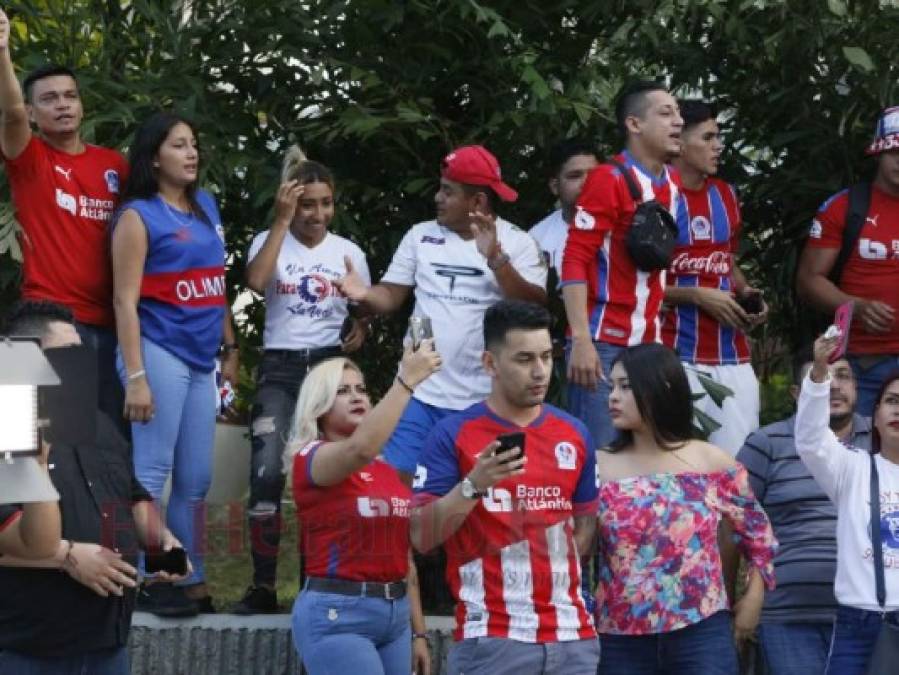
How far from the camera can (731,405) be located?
29.9 feet

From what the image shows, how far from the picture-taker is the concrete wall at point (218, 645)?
8711 mm

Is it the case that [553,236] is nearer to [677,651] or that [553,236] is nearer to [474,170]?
[474,170]

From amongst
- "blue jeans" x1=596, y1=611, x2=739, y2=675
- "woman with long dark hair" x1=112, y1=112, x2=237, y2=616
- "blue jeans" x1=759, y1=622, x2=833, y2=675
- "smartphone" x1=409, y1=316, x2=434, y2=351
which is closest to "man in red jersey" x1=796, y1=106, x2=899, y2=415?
"blue jeans" x1=759, y1=622, x2=833, y2=675

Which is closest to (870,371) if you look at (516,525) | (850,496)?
(850,496)

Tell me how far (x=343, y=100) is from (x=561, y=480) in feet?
11.1

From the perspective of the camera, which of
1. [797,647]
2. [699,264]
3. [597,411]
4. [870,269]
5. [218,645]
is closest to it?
[797,647]

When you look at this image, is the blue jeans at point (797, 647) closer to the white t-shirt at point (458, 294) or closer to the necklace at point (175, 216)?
the white t-shirt at point (458, 294)

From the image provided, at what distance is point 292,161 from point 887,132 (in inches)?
105

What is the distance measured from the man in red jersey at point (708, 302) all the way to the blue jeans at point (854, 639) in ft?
5.28

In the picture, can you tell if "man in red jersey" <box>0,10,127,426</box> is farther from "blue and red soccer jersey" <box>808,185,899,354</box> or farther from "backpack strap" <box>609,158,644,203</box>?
"blue and red soccer jersey" <box>808,185,899,354</box>

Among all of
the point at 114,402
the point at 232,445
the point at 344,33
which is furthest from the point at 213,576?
the point at 344,33

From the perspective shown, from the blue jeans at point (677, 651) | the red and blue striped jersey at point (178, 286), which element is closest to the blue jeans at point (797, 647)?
the blue jeans at point (677, 651)

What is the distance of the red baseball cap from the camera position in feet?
29.0

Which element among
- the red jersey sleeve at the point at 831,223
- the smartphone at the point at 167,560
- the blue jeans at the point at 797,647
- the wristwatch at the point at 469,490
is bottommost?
the blue jeans at the point at 797,647
